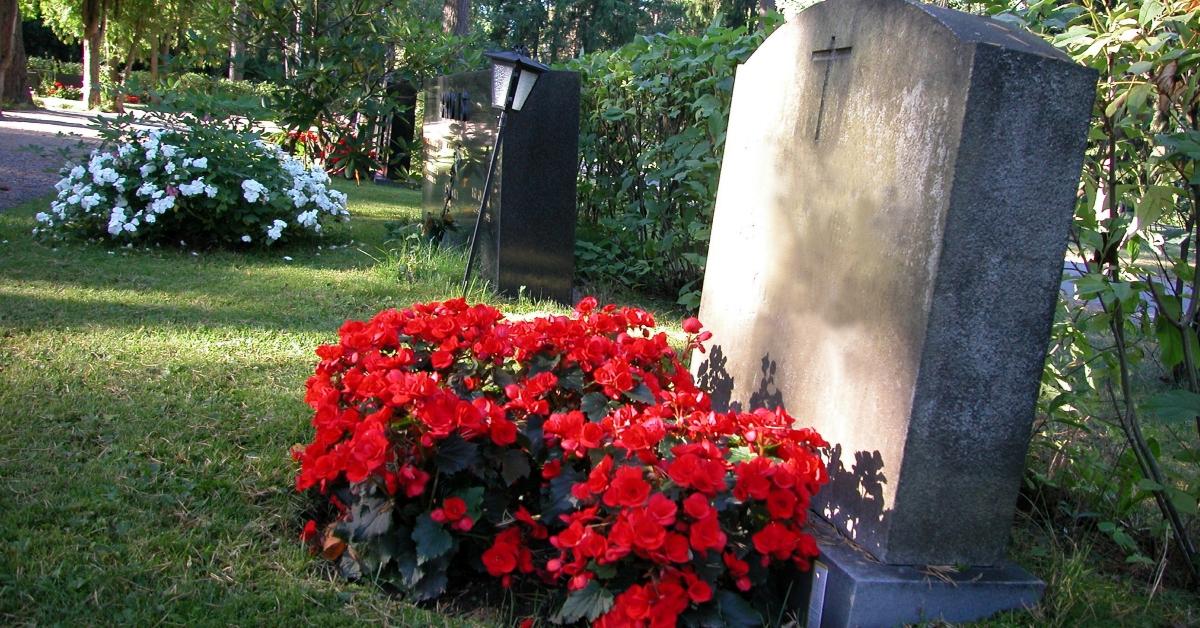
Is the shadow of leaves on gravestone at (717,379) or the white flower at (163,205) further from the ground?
the white flower at (163,205)

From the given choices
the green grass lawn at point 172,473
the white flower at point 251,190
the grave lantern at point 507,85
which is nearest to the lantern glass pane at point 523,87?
the grave lantern at point 507,85

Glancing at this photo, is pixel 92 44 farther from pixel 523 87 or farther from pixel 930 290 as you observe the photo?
pixel 930 290

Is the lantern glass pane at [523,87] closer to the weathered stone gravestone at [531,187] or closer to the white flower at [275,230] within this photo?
the weathered stone gravestone at [531,187]

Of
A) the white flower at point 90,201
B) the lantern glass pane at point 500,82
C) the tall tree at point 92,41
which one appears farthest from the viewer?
the tall tree at point 92,41

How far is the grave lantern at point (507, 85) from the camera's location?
5.38 meters

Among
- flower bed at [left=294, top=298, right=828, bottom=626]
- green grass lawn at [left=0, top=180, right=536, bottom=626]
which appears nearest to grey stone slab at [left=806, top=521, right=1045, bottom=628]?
flower bed at [left=294, top=298, right=828, bottom=626]

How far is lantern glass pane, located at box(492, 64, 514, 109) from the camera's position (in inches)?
216

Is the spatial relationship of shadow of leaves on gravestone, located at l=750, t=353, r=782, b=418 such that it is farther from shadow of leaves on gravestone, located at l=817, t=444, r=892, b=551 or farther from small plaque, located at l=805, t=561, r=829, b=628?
small plaque, located at l=805, t=561, r=829, b=628

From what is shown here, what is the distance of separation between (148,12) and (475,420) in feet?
97.7

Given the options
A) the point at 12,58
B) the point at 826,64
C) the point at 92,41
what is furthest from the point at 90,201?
the point at 92,41

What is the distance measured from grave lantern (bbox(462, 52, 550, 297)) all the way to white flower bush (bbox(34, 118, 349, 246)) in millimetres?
1972

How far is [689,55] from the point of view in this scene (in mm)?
5895

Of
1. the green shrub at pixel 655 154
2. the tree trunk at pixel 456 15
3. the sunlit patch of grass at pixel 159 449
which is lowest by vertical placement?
the sunlit patch of grass at pixel 159 449

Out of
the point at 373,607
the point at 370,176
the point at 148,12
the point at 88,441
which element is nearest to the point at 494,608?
the point at 373,607
